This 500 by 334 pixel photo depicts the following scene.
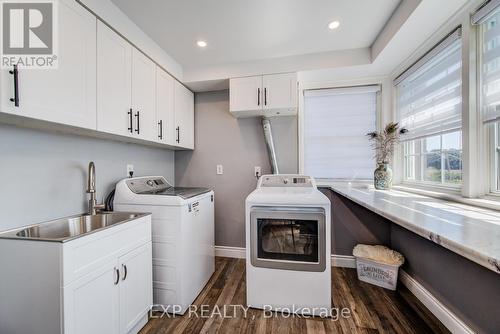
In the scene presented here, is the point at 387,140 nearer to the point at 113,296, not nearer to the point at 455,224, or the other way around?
the point at 455,224

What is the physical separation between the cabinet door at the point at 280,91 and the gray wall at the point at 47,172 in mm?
1560

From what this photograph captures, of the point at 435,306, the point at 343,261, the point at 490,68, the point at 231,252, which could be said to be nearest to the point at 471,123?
the point at 490,68

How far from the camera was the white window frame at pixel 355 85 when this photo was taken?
7.79ft

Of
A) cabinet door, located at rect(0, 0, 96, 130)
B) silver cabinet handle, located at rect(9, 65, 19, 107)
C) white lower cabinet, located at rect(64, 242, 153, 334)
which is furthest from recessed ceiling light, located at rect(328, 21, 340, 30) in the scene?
white lower cabinet, located at rect(64, 242, 153, 334)

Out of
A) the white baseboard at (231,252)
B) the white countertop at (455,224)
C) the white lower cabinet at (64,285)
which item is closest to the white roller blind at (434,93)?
the white countertop at (455,224)

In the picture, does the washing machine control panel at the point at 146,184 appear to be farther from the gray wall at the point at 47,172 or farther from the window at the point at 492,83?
the window at the point at 492,83

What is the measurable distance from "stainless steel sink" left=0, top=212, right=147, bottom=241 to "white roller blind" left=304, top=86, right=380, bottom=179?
2038 millimetres

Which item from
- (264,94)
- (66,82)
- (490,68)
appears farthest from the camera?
(264,94)

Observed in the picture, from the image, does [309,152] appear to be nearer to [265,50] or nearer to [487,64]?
[265,50]

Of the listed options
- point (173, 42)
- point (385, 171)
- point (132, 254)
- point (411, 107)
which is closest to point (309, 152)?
point (385, 171)

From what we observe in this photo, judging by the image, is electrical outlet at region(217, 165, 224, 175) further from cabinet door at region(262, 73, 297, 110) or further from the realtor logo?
the realtor logo

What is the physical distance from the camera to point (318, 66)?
7.14 ft

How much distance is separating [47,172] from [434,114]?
2989 millimetres

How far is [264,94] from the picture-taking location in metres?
2.25
